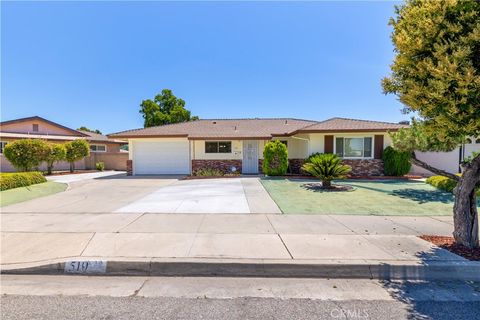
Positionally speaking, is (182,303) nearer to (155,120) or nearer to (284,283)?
(284,283)

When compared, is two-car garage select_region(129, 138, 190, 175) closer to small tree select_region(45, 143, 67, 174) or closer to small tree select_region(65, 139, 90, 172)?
small tree select_region(45, 143, 67, 174)

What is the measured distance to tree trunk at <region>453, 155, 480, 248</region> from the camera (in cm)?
452

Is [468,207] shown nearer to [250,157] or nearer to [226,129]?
[250,157]

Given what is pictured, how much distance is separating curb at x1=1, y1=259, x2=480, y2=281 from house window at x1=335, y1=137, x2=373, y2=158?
39.6 ft

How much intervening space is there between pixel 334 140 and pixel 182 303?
46.6 feet

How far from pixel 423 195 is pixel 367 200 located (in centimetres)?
289

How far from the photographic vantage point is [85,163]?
24.2 meters

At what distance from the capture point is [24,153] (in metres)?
15.4

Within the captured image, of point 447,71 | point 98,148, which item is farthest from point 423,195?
point 98,148

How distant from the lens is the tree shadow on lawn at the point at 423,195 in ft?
29.7

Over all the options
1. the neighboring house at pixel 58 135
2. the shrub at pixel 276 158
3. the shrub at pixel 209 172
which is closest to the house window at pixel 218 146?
the shrub at pixel 209 172

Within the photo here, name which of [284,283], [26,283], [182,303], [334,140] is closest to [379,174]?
[334,140]

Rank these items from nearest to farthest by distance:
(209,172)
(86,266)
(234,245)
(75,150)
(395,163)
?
1. (86,266)
2. (234,245)
3. (395,163)
4. (209,172)
5. (75,150)

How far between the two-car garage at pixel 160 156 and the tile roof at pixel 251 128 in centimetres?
77
